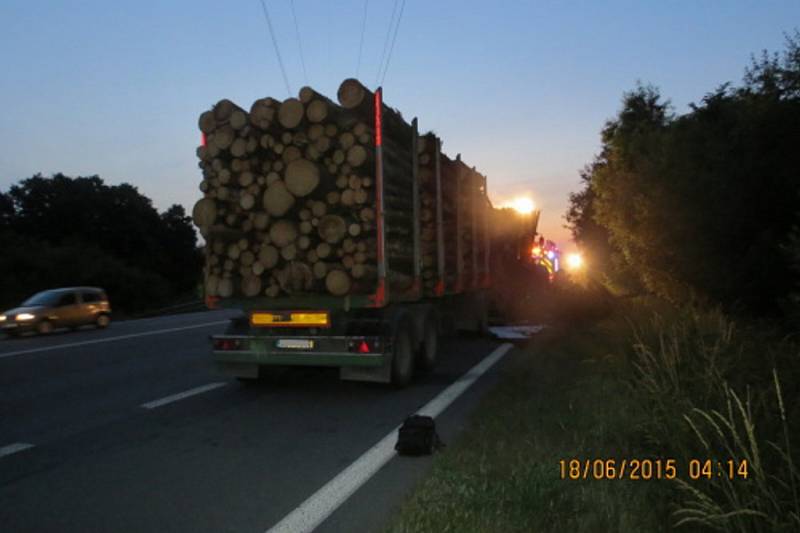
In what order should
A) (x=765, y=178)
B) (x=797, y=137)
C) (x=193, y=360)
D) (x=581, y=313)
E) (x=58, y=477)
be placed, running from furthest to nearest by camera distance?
(x=581, y=313) < (x=193, y=360) < (x=765, y=178) < (x=797, y=137) < (x=58, y=477)

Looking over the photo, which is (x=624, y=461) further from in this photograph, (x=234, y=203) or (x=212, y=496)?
(x=234, y=203)

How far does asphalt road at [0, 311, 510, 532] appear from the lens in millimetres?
4488

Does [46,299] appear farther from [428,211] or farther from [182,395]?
[428,211]

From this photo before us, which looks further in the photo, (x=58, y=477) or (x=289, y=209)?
(x=289, y=209)

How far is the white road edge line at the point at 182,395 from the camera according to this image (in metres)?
7.97

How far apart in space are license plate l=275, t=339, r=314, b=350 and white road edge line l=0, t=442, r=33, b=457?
2870 mm

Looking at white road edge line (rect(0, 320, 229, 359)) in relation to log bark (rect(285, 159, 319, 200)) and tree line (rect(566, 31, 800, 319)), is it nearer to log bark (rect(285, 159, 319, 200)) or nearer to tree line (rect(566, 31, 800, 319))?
log bark (rect(285, 159, 319, 200))

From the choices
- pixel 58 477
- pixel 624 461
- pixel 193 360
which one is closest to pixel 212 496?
pixel 58 477

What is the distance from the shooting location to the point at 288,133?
26.5 feet

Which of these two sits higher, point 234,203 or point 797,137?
point 797,137

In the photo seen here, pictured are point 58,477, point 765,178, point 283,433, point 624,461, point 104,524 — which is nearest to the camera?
point 104,524

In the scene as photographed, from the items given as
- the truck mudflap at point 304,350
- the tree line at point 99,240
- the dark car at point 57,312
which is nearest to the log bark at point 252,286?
the truck mudflap at point 304,350

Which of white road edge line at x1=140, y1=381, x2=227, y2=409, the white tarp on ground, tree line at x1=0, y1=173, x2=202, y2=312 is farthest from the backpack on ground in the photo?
tree line at x1=0, y1=173, x2=202, y2=312

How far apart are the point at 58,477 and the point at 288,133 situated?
14.9 ft
